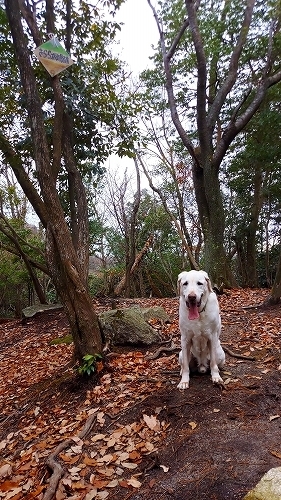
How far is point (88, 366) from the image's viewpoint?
4.64m

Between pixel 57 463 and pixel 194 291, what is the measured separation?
2034 millimetres

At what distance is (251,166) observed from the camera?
14.0 metres

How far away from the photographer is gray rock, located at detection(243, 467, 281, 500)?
191 centimetres

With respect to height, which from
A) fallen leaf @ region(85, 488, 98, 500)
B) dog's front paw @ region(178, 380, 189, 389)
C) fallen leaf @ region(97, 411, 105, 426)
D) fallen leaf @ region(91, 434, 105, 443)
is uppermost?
dog's front paw @ region(178, 380, 189, 389)

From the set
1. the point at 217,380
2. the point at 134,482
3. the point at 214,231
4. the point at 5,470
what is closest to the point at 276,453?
the point at 134,482

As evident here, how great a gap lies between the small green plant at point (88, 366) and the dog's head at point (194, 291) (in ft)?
5.69

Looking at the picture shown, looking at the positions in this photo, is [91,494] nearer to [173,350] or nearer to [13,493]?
[13,493]

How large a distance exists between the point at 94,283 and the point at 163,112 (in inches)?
334

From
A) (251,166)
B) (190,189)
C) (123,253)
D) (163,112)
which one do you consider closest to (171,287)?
(123,253)

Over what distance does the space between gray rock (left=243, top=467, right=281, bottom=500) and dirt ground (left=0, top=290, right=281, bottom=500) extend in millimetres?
365

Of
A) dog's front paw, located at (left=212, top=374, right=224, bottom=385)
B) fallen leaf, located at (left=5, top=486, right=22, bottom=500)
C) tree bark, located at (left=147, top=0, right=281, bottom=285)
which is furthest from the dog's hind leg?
tree bark, located at (left=147, top=0, right=281, bottom=285)

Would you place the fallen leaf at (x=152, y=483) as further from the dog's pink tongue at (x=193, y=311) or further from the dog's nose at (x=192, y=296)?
the dog's nose at (x=192, y=296)

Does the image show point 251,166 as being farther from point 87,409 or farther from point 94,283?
point 87,409

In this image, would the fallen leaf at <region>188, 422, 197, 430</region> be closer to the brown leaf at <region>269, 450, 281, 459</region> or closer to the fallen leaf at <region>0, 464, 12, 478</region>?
the brown leaf at <region>269, 450, 281, 459</region>
